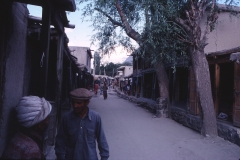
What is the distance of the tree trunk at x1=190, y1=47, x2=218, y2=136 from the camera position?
766cm

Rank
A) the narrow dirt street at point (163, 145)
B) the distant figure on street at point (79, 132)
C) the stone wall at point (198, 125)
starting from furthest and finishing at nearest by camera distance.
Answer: the stone wall at point (198, 125)
the narrow dirt street at point (163, 145)
the distant figure on street at point (79, 132)

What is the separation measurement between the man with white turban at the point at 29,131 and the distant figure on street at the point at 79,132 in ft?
1.73

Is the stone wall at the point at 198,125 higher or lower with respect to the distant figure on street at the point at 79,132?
lower

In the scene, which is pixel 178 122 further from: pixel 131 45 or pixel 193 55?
pixel 131 45

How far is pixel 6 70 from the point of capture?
10.3ft

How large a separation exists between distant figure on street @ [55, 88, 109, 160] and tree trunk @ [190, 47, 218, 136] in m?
5.81

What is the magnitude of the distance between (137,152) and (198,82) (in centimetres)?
351

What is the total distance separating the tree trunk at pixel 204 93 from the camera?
25.1 feet

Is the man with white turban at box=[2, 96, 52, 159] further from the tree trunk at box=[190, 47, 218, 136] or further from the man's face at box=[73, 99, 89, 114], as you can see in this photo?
the tree trunk at box=[190, 47, 218, 136]

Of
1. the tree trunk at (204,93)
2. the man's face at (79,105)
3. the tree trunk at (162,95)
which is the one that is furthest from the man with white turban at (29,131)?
the tree trunk at (162,95)

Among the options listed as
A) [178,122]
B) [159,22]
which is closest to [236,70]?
[159,22]

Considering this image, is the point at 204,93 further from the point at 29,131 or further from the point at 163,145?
the point at 29,131

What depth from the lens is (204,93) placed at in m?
7.81

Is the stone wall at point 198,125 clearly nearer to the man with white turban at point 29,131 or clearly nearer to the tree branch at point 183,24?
the tree branch at point 183,24
